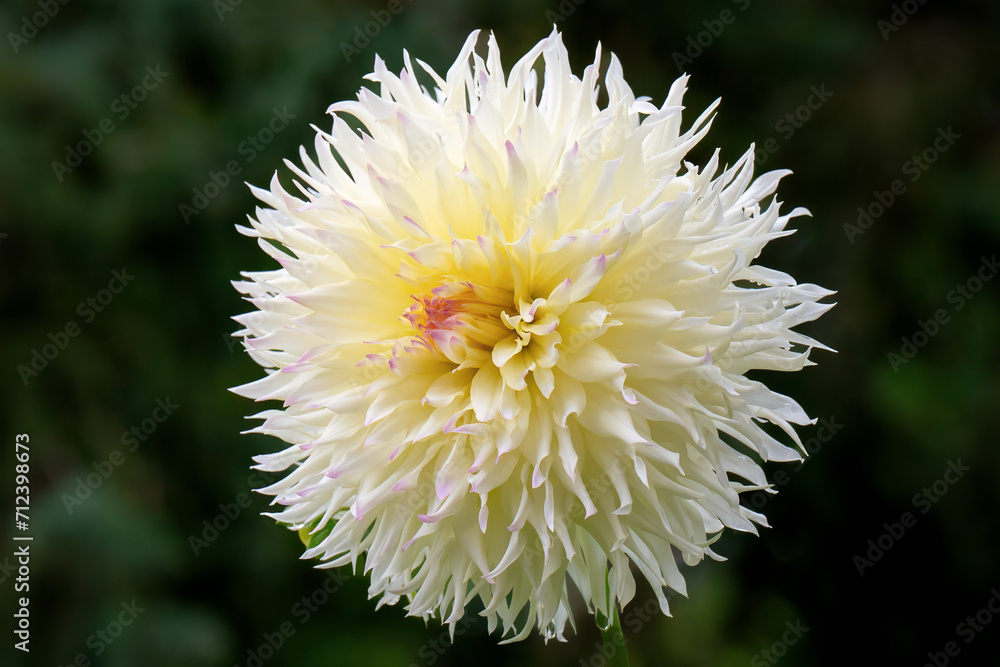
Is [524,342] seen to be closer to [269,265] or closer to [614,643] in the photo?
[614,643]

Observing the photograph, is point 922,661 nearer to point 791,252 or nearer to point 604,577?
point 791,252
